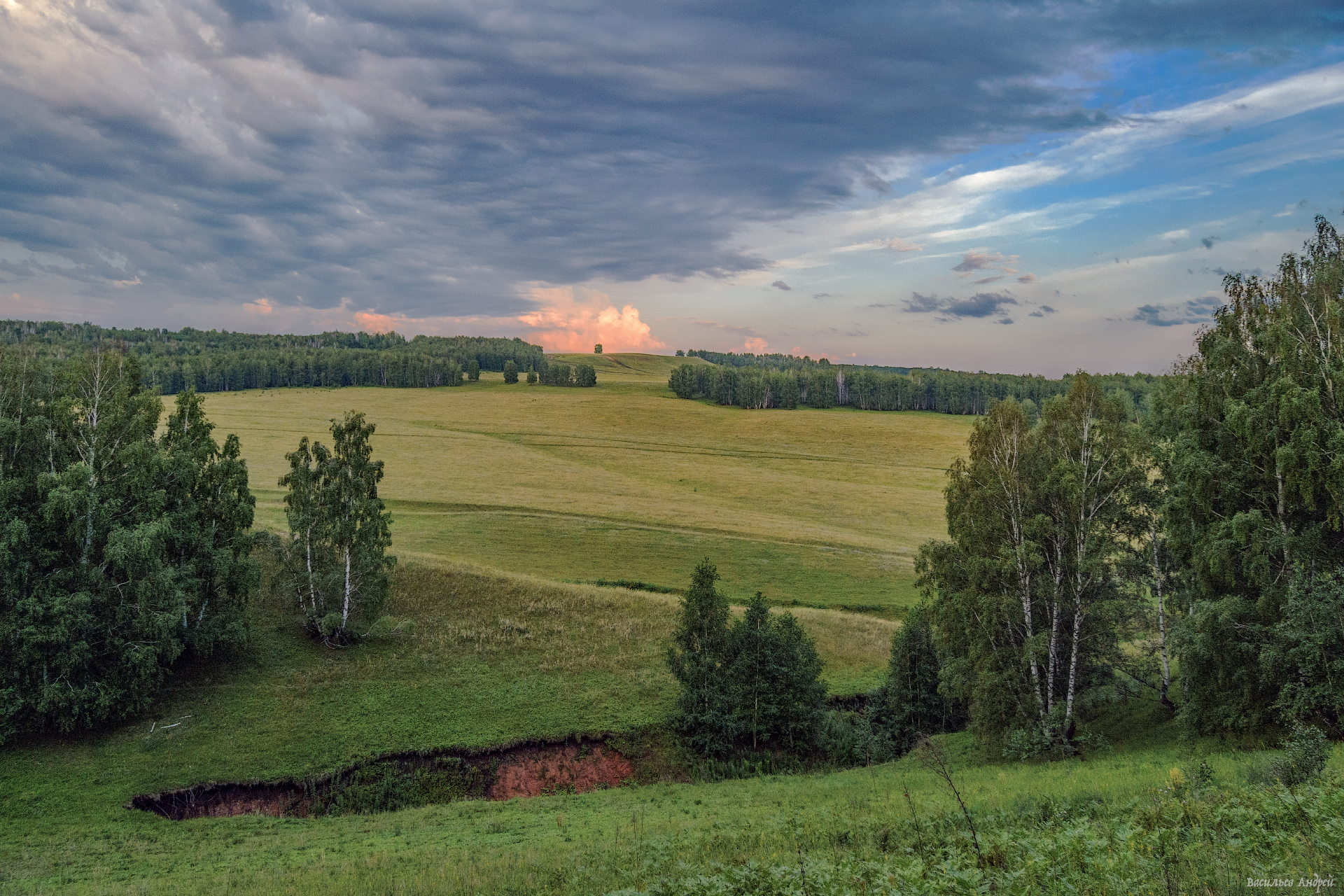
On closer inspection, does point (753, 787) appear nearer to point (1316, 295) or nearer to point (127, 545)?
point (1316, 295)

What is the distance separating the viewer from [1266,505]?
2425 centimetres

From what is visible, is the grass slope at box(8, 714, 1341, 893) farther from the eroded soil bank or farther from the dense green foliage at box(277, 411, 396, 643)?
the dense green foliage at box(277, 411, 396, 643)

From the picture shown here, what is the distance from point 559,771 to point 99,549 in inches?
986

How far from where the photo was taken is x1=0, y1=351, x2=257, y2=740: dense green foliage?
30859mm

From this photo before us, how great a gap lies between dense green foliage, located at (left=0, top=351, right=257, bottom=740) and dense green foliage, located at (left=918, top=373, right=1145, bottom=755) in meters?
37.0

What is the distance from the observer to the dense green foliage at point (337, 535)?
4312 centimetres

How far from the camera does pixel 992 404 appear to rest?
3073 centimetres

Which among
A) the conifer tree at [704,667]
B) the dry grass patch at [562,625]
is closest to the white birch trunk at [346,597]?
the dry grass patch at [562,625]

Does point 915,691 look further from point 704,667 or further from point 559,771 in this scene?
point 559,771

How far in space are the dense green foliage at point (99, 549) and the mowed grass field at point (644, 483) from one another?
71.2ft

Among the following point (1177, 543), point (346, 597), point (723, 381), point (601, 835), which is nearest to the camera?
point (601, 835)

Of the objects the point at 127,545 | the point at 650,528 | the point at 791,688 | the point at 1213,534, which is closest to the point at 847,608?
the point at 791,688

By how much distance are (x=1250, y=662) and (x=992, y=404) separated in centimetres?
1284

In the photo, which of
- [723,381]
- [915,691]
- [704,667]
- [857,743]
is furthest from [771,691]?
[723,381]
